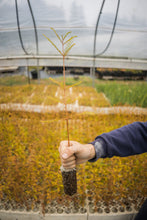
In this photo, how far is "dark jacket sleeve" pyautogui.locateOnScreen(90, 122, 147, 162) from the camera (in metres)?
0.90

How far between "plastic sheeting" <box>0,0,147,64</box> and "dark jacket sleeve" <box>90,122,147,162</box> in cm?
308

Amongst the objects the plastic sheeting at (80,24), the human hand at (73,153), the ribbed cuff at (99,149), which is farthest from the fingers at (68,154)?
the plastic sheeting at (80,24)

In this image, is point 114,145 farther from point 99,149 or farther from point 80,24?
point 80,24

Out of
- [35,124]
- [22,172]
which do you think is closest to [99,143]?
[22,172]

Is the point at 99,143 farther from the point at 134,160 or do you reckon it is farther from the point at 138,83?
the point at 138,83

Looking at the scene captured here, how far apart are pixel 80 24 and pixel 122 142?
3.85 meters

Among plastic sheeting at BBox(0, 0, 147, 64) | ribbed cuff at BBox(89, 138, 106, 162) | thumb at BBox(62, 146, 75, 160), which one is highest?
plastic sheeting at BBox(0, 0, 147, 64)

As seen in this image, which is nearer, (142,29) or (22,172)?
(22,172)

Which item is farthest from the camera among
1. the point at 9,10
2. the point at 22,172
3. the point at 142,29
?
the point at 142,29

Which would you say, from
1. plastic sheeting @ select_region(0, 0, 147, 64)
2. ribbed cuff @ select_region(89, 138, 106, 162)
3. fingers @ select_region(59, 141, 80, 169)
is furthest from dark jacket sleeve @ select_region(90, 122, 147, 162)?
plastic sheeting @ select_region(0, 0, 147, 64)

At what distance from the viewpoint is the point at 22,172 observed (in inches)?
66.9

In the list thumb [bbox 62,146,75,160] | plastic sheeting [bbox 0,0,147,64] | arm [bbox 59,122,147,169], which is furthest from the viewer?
plastic sheeting [bbox 0,0,147,64]

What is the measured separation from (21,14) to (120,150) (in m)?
3.66

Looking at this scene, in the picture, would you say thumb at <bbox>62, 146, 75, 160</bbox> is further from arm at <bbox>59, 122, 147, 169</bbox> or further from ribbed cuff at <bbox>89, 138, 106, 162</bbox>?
ribbed cuff at <bbox>89, 138, 106, 162</bbox>
